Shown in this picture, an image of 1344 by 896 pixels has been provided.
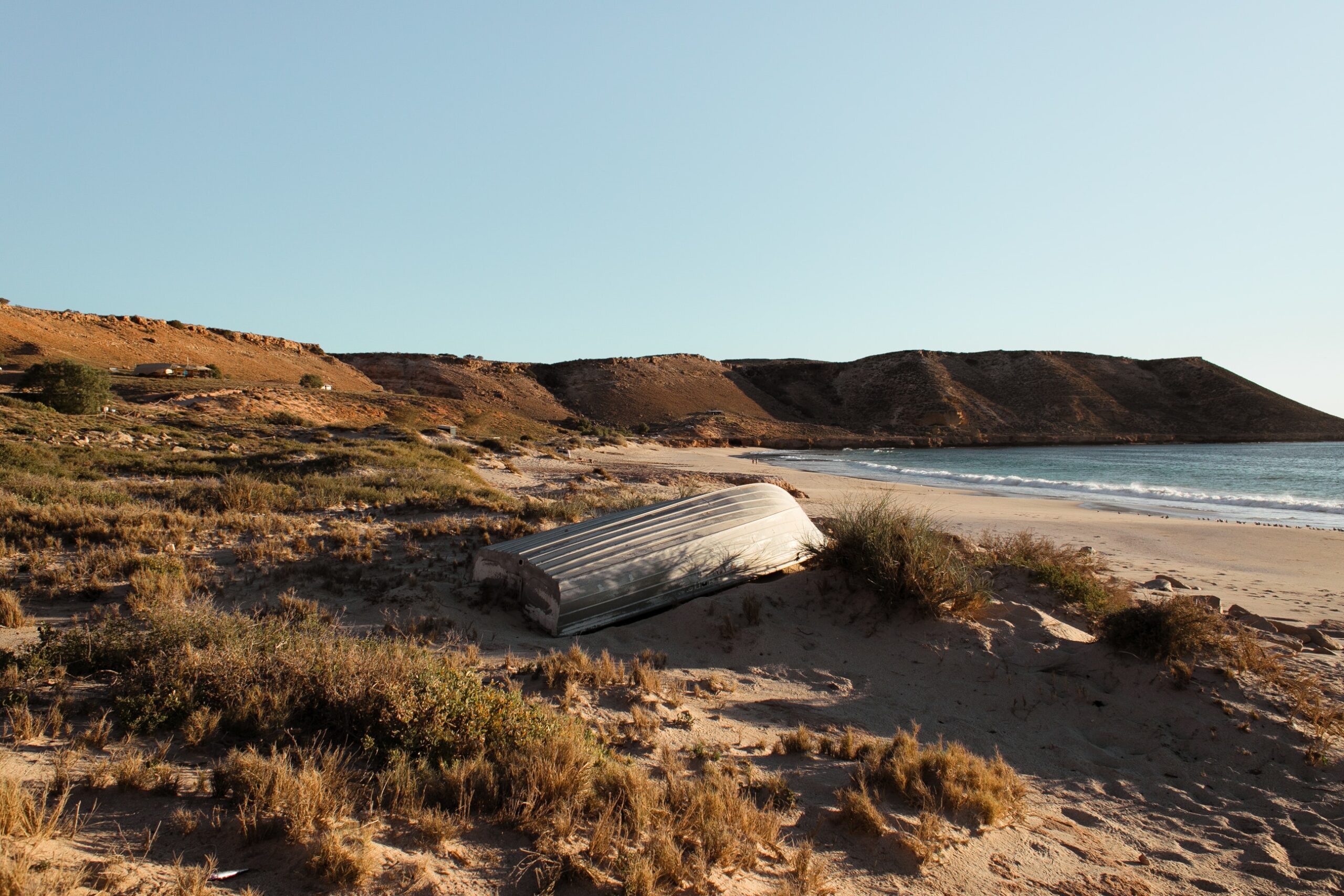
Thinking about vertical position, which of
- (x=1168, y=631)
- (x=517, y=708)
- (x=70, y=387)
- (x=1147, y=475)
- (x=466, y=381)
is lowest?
(x=517, y=708)

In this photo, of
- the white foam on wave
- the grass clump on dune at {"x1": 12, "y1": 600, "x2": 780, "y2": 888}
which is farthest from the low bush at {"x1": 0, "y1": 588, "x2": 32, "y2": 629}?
the white foam on wave

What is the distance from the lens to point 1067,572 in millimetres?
7977

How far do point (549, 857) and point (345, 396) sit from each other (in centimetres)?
4199

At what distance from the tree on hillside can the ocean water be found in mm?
29992

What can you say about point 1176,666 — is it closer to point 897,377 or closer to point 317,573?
point 317,573

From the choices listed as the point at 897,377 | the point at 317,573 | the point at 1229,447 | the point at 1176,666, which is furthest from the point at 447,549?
the point at 897,377

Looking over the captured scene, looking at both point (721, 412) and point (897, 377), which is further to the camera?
point (897, 377)

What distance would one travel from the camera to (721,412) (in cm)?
7962

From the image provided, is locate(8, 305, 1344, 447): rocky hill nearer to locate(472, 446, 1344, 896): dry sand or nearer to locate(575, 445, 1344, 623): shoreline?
locate(575, 445, 1344, 623): shoreline

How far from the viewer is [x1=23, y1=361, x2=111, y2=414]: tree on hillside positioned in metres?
24.2

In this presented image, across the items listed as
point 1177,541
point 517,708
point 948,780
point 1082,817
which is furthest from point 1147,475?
point 517,708

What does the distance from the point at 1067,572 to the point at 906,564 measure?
2.26 metres

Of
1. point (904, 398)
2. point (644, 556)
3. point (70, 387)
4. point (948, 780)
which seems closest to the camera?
point (948, 780)

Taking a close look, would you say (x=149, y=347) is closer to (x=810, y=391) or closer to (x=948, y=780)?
(x=948, y=780)
